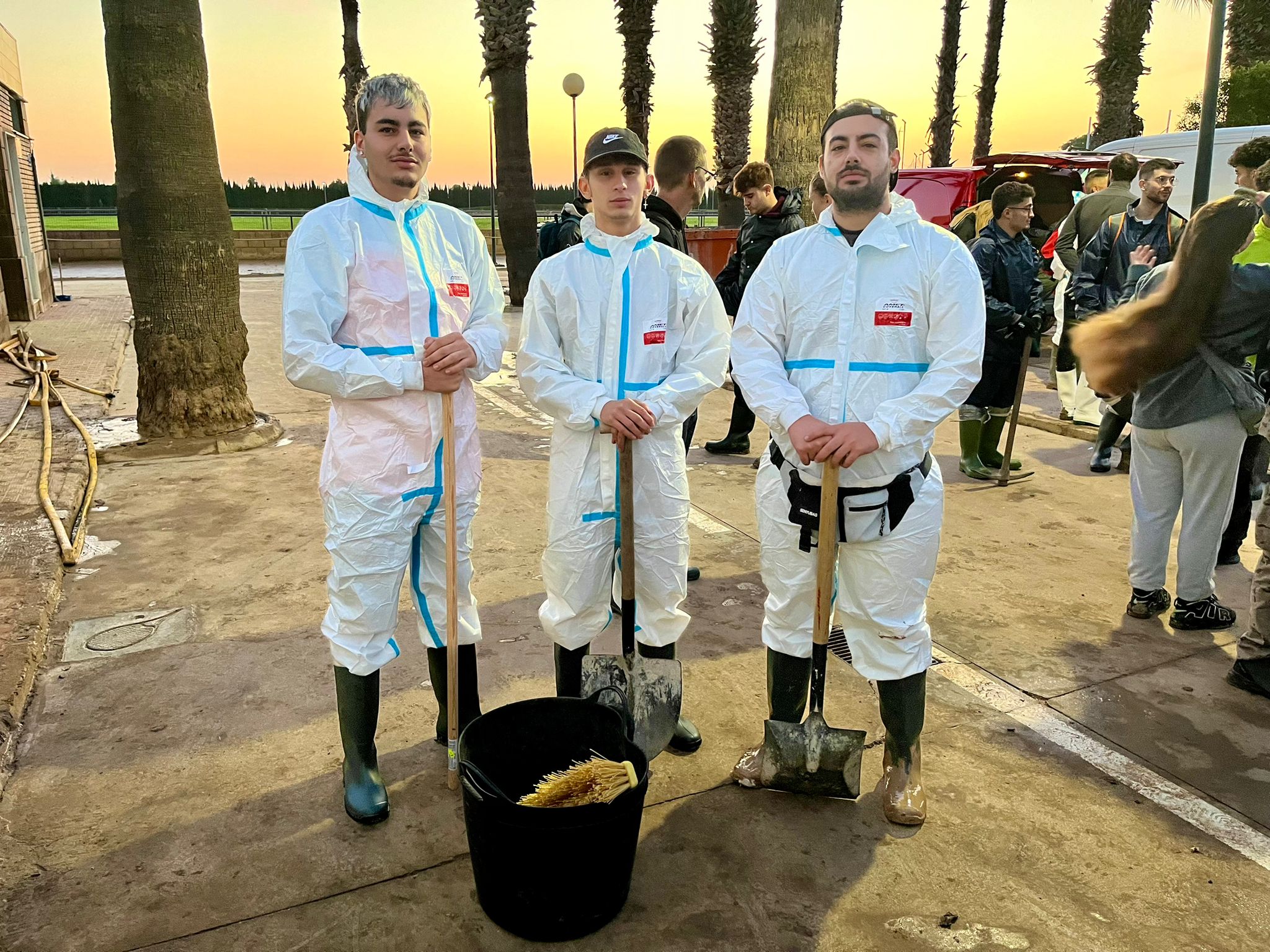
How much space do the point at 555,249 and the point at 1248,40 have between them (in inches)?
1087

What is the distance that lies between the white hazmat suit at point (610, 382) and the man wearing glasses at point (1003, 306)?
3.79 meters

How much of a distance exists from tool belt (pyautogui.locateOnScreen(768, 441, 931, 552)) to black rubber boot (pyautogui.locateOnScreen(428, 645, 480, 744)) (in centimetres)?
123

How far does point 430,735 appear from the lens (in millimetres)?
3354

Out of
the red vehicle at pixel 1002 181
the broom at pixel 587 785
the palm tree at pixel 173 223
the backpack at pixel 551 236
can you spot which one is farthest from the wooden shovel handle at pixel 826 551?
Result: the red vehicle at pixel 1002 181

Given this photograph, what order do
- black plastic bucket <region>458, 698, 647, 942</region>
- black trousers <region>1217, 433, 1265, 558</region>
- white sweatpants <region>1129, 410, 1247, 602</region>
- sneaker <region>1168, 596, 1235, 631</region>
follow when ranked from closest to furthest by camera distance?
black plastic bucket <region>458, 698, 647, 942</region> < white sweatpants <region>1129, 410, 1247, 602</region> < sneaker <region>1168, 596, 1235, 631</region> < black trousers <region>1217, 433, 1265, 558</region>

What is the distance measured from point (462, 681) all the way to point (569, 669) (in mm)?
375

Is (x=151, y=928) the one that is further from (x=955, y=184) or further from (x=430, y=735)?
(x=955, y=184)

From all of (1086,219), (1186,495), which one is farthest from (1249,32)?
(1186,495)

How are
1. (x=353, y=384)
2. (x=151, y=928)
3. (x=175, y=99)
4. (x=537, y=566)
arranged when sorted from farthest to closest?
(x=175, y=99), (x=537, y=566), (x=353, y=384), (x=151, y=928)

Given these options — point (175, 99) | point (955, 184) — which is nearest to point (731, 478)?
point (175, 99)

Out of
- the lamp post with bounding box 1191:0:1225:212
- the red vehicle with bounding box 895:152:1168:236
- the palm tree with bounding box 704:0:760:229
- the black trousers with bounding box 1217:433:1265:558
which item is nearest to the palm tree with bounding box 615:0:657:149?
the palm tree with bounding box 704:0:760:229

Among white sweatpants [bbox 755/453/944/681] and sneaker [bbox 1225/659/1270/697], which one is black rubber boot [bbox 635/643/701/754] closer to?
white sweatpants [bbox 755/453/944/681]

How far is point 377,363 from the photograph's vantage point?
268cm

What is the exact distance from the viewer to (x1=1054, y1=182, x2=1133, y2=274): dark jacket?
802 cm
